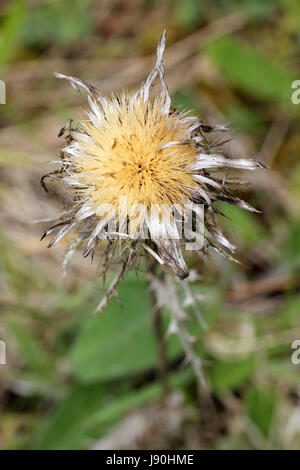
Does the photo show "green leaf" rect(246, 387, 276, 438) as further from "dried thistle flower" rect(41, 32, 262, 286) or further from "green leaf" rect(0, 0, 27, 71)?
"green leaf" rect(0, 0, 27, 71)

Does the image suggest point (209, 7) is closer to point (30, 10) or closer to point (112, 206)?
point (30, 10)

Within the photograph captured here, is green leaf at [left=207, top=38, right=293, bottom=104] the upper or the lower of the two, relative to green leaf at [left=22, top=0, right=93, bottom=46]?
lower

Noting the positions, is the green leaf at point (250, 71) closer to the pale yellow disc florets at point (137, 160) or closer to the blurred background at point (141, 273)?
the blurred background at point (141, 273)

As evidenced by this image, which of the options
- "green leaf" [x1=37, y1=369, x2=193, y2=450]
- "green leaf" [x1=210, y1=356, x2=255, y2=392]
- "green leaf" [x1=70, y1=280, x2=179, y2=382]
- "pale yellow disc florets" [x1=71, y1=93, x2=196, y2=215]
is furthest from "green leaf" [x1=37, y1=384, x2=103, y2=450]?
"pale yellow disc florets" [x1=71, y1=93, x2=196, y2=215]

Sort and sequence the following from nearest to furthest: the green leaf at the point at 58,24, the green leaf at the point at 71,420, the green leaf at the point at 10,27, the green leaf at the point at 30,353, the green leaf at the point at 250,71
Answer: the green leaf at the point at 71,420 → the green leaf at the point at 30,353 → the green leaf at the point at 10,27 → the green leaf at the point at 250,71 → the green leaf at the point at 58,24

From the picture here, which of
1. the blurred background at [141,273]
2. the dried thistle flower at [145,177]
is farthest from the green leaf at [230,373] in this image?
the dried thistle flower at [145,177]

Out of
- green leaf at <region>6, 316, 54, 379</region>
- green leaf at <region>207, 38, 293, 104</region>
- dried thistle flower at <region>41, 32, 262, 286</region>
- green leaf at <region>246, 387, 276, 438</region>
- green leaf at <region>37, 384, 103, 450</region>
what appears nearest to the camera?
dried thistle flower at <region>41, 32, 262, 286</region>

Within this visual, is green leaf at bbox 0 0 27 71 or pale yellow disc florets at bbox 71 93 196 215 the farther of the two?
green leaf at bbox 0 0 27 71
